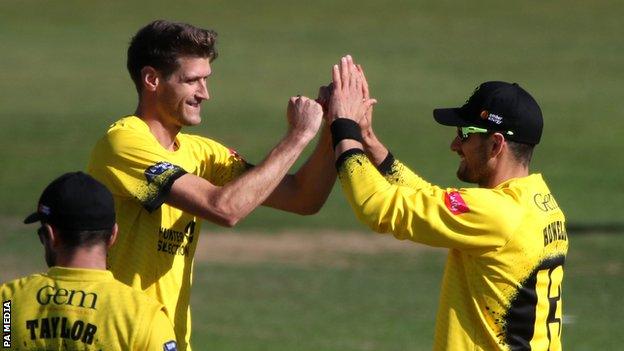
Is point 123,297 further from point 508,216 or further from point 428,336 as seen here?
point 428,336

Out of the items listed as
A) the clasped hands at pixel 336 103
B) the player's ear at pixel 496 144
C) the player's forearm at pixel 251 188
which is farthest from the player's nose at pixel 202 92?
the player's ear at pixel 496 144

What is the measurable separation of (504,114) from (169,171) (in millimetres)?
1587

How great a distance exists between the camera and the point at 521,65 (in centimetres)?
3741

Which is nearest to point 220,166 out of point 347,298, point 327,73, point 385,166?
point 385,166

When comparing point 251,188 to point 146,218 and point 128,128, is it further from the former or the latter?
point 128,128

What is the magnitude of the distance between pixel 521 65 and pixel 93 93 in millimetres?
10936

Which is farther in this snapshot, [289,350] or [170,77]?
[289,350]

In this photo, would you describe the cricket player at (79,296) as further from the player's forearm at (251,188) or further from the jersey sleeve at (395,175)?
the jersey sleeve at (395,175)

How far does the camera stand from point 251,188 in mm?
6883

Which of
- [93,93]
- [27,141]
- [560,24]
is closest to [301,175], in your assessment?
[27,141]

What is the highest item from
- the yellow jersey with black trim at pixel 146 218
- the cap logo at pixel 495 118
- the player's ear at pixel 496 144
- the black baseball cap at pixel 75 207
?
the cap logo at pixel 495 118

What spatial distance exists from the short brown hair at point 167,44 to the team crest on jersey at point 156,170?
0.51 m

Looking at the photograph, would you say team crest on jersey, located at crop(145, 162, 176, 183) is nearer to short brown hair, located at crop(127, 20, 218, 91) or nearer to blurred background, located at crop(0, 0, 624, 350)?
short brown hair, located at crop(127, 20, 218, 91)

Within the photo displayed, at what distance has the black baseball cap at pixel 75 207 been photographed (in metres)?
5.71
